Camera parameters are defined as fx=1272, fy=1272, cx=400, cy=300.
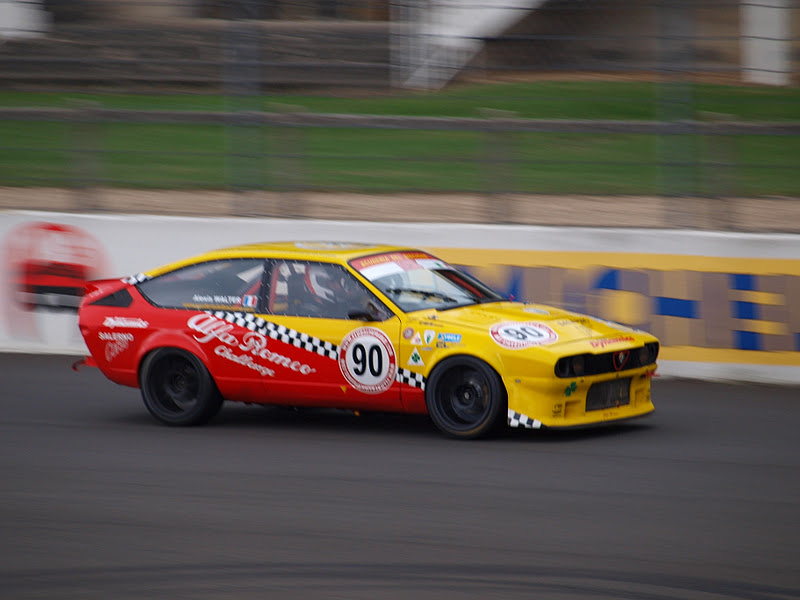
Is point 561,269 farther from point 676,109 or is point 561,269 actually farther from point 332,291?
point 332,291

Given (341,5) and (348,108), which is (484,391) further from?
(341,5)

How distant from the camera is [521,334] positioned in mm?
7879

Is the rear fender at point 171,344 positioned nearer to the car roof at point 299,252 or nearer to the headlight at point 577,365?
the car roof at point 299,252

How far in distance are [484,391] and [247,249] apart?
2.18m

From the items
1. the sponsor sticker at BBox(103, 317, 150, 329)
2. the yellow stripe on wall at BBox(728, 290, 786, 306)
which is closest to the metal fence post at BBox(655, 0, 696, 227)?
the yellow stripe on wall at BBox(728, 290, 786, 306)

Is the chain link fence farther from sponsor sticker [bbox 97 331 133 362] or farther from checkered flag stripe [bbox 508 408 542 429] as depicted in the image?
checkered flag stripe [bbox 508 408 542 429]

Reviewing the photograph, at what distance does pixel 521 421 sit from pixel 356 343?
3.97 feet

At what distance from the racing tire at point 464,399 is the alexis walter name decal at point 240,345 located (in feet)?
2.92

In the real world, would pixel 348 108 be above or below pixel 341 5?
below

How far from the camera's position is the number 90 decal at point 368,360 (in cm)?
809

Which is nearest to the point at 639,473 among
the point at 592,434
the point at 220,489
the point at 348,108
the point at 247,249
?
the point at 592,434

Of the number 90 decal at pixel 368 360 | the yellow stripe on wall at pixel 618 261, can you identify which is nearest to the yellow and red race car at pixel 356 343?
the number 90 decal at pixel 368 360

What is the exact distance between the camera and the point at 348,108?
15641 mm

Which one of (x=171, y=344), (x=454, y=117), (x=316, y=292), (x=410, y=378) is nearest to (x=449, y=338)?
(x=410, y=378)
